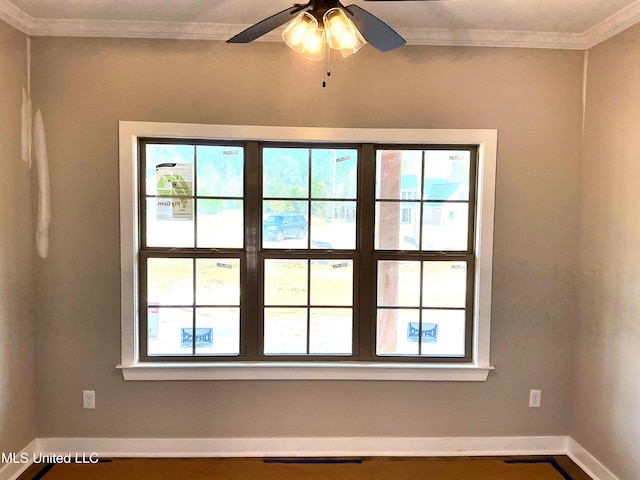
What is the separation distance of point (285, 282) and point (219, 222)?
0.56m

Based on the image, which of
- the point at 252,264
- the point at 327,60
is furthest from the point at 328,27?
the point at 252,264

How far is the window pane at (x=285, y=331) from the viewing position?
259 centimetres

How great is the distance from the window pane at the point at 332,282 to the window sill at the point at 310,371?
15.6 inches

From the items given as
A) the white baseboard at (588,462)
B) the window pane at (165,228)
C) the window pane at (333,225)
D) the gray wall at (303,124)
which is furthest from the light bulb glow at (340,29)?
the white baseboard at (588,462)

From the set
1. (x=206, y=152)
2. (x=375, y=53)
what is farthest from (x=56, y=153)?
(x=375, y=53)

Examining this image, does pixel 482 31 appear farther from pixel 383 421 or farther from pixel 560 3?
pixel 383 421

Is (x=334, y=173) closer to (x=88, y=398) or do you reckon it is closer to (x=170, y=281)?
(x=170, y=281)

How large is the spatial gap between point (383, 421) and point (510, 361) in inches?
34.8

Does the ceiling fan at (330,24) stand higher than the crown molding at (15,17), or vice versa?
the crown molding at (15,17)

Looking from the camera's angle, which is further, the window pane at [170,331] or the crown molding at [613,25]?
the window pane at [170,331]

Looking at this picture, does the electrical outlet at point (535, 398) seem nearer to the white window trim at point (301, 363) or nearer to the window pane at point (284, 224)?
the white window trim at point (301, 363)

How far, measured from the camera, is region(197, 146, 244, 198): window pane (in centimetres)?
251

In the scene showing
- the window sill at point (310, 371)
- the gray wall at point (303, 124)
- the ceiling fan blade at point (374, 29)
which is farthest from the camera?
the window sill at point (310, 371)

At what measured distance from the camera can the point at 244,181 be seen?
2.51 meters
